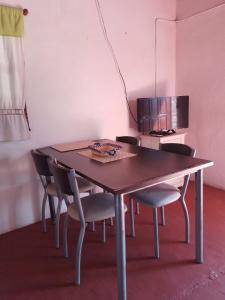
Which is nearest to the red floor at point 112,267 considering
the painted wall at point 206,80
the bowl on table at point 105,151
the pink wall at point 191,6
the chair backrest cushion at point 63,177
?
the chair backrest cushion at point 63,177

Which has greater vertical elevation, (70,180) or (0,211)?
(70,180)

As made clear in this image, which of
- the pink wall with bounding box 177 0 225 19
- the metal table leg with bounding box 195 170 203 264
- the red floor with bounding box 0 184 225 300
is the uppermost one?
the pink wall with bounding box 177 0 225 19

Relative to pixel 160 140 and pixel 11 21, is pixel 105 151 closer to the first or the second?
pixel 160 140

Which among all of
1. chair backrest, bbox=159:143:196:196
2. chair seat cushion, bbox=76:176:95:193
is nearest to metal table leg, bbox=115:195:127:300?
→ chair backrest, bbox=159:143:196:196

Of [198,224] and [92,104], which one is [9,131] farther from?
[198,224]

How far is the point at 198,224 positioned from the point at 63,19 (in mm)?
2283

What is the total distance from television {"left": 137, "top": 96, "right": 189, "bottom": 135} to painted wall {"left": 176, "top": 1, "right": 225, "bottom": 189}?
0.23m

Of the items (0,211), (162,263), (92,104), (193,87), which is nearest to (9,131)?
(0,211)

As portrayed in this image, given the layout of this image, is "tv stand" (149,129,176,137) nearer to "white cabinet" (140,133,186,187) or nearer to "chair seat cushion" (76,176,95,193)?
"white cabinet" (140,133,186,187)

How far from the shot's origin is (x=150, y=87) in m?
3.46

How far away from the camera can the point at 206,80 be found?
3361 millimetres

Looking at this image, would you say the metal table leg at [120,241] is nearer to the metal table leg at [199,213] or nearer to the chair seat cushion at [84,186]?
the metal table leg at [199,213]

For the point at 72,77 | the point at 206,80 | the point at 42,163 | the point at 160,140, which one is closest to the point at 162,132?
the point at 160,140

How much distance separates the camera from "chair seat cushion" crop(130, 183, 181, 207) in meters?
1.95
